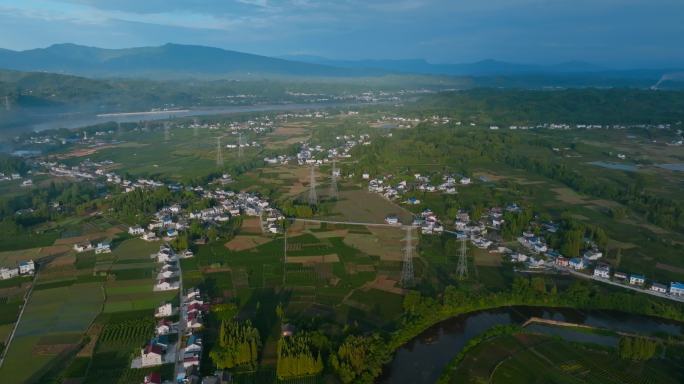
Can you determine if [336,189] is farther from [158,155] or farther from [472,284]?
[158,155]

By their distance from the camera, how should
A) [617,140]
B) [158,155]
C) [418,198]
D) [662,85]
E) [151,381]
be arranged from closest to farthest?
[151,381]
[418,198]
[158,155]
[617,140]
[662,85]

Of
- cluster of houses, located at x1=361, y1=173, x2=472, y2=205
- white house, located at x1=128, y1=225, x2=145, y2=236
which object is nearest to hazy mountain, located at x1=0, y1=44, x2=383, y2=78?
cluster of houses, located at x1=361, y1=173, x2=472, y2=205

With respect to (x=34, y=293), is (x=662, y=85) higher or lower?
higher

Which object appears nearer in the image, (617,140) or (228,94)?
(617,140)

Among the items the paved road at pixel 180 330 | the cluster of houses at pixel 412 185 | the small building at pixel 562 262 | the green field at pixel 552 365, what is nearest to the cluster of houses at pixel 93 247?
the paved road at pixel 180 330

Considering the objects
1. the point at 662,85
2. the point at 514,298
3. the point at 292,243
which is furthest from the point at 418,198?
the point at 662,85

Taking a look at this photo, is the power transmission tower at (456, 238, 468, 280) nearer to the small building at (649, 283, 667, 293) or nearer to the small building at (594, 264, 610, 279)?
the small building at (594, 264, 610, 279)

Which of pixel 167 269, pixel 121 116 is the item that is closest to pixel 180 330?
pixel 167 269
